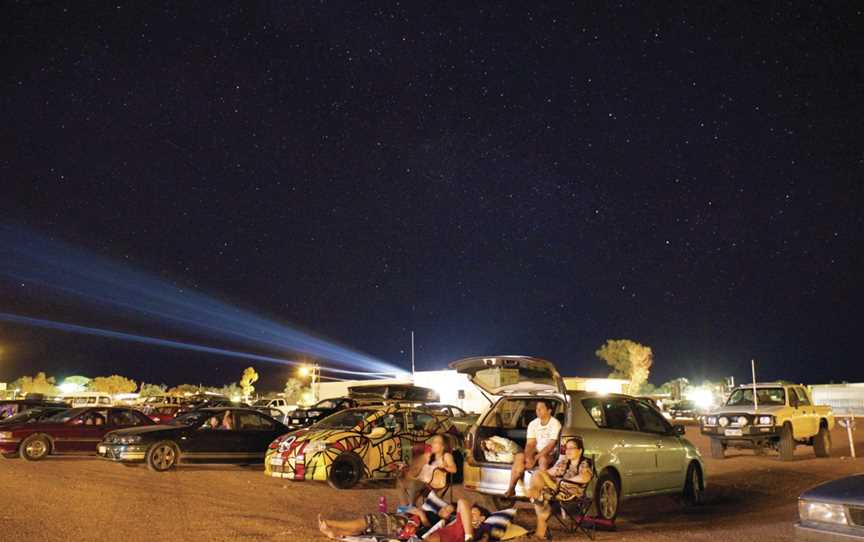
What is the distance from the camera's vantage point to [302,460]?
41.8 feet

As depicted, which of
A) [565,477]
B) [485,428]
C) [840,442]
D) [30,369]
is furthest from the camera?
[30,369]

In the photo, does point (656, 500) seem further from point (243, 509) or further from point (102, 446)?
point (102, 446)

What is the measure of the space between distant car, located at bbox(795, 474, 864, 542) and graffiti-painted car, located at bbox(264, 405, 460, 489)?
21.6ft

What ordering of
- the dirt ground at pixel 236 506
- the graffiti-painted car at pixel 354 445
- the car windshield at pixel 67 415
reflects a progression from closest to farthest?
the dirt ground at pixel 236 506
the graffiti-painted car at pixel 354 445
the car windshield at pixel 67 415

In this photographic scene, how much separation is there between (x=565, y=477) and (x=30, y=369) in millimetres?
131437

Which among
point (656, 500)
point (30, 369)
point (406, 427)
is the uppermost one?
point (30, 369)

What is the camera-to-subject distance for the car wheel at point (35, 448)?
17.4 m

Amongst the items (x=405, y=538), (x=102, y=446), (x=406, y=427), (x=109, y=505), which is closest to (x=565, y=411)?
(x=405, y=538)

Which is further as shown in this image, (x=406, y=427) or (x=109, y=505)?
(x=406, y=427)

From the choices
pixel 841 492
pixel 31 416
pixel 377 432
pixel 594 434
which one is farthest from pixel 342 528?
pixel 31 416

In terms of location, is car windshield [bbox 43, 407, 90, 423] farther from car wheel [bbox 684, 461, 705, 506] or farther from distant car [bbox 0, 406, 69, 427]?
car wheel [bbox 684, 461, 705, 506]

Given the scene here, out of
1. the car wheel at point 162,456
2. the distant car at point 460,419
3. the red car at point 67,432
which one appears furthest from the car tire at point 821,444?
the red car at point 67,432

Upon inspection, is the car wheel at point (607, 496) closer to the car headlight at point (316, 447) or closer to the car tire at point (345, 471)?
the car tire at point (345, 471)

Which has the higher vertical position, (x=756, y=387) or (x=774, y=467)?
(x=756, y=387)
